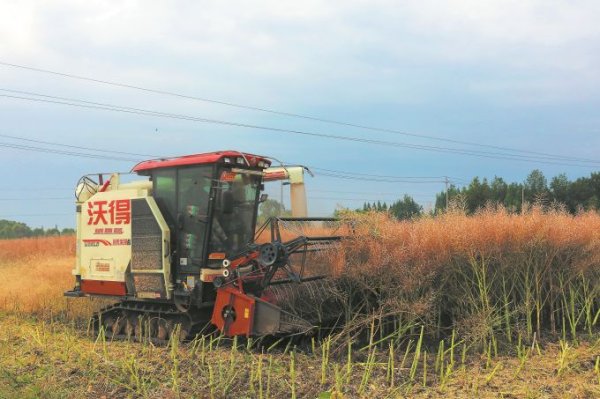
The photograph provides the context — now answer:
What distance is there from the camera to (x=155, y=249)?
26.2 feet

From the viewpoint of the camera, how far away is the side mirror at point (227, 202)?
7805 mm

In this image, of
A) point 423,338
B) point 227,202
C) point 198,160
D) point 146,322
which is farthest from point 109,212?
point 423,338

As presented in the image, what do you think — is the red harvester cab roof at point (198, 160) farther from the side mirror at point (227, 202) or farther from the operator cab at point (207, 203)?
the side mirror at point (227, 202)

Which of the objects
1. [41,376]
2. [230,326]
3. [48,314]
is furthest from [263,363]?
[48,314]

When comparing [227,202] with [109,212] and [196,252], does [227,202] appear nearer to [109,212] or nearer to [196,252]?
[196,252]

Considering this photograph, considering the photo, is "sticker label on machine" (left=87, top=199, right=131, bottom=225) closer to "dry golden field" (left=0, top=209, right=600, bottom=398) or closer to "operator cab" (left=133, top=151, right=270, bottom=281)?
"operator cab" (left=133, top=151, right=270, bottom=281)

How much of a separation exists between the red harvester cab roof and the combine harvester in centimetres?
2

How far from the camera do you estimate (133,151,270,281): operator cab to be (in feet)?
25.3

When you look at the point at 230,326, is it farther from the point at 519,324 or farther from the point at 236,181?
the point at 519,324

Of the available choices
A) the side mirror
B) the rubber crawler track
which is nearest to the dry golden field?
the rubber crawler track

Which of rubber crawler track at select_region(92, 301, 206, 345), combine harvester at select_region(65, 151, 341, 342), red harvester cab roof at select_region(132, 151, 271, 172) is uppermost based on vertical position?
red harvester cab roof at select_region(132, 151, 271, 172)

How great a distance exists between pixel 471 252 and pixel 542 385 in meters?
2.17

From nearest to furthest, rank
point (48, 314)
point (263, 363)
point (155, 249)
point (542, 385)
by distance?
point (542, 385) → point (263, 363) → point (155, 249) → point (48, 314)

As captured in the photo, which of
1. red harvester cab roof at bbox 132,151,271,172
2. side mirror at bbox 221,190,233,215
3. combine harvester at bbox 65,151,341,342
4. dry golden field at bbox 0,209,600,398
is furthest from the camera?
side mirror at bbox 221,190,233,215
